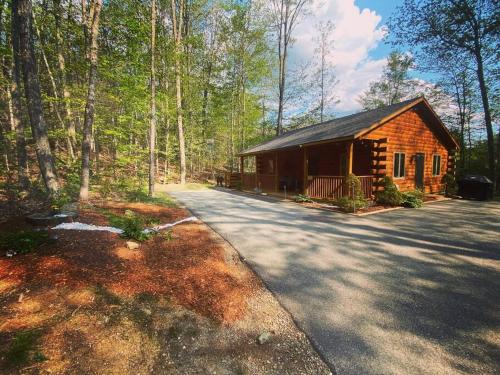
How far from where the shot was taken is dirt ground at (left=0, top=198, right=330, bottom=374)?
218cm

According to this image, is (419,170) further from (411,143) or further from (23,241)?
(23,241)

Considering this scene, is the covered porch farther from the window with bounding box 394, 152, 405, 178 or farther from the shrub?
the shrub

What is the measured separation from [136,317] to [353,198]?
8.30 metres

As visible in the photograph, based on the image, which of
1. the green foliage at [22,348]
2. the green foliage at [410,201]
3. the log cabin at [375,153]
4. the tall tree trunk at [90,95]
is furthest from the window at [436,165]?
the green foliage at [22,348]

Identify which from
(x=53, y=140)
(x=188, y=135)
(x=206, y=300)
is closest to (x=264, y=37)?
(x=188, y=135)

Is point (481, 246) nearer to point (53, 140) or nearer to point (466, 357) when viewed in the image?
point (466, 357)

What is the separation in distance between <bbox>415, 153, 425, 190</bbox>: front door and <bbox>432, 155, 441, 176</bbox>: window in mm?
1416

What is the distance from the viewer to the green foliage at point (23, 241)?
3.59 m

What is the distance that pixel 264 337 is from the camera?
104 inches

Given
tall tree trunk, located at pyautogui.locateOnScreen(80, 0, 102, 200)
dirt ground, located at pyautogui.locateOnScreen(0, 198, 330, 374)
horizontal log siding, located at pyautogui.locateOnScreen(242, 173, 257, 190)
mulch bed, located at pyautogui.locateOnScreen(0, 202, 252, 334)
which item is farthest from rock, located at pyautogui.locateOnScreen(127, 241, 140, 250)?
horizontal log siding, located at pyautogui.locateOnScreen(242, 173, 257, 190)

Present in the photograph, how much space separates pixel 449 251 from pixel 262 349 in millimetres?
4852

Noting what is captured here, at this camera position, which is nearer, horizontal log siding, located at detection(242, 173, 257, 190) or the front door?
the front door

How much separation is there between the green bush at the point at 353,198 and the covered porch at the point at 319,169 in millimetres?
677

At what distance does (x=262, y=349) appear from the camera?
8.22ft
